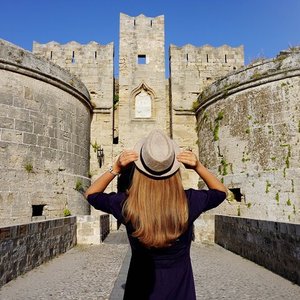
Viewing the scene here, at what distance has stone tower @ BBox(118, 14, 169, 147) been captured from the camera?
57.2ft

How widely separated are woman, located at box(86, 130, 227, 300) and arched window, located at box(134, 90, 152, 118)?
15820 mm

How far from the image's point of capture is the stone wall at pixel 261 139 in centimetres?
1179

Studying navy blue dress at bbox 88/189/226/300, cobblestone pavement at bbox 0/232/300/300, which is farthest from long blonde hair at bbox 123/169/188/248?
cobblestone pavement at bbox 0/232/300/300

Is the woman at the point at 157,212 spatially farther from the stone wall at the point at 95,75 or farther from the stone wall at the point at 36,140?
the stone wall at the point at 95,75

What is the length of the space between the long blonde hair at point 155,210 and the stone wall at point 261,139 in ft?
35.4

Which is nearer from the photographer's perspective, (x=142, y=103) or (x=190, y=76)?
(x=142, y=103)

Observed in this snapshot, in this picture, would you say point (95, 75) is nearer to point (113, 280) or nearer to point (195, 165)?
point (113, 280)

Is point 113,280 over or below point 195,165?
below

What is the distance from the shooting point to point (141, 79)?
17938 millimetres

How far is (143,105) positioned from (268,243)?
12.4 m

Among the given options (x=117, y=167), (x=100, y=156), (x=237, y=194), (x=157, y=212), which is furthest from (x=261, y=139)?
(x=157, y=212)

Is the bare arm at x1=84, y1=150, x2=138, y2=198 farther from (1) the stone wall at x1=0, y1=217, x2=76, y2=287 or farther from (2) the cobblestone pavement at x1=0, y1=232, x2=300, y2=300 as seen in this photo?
(1) the stone wall at x1=0, y1=217, x2=76, y2=287

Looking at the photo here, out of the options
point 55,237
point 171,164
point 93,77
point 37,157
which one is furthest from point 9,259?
point 93,77

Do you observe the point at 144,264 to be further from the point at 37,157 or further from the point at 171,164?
the point at 37,157
